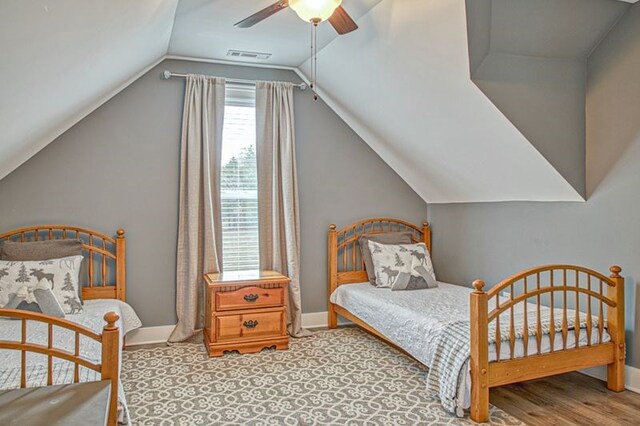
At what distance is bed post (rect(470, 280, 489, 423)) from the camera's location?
2.72 m

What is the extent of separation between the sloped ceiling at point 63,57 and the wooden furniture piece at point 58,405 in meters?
1.30

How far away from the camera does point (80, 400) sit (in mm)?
1757

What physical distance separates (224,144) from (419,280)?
220 cm

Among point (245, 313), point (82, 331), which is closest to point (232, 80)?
point (245, 313)

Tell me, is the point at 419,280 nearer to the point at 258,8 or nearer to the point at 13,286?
the point at 258,8

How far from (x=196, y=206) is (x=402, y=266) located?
1931 mm

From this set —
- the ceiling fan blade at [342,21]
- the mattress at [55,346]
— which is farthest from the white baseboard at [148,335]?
the ceiling fan blade at [342,21]

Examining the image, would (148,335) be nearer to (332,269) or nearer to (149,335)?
(149,335)

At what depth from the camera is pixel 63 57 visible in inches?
98.3

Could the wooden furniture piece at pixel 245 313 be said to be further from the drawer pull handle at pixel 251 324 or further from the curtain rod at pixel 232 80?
the curtain rod at pixel 232 80

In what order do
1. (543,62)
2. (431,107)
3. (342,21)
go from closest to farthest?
1. (342,21)
2. (543,62)
3. (431,107)

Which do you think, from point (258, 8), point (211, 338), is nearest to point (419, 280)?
point (211, 338)

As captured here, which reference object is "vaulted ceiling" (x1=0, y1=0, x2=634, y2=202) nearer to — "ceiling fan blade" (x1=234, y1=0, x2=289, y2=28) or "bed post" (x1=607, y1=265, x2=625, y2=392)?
"ceiling fan blade" (x1=234, y1=0, x2=289, y2=28)

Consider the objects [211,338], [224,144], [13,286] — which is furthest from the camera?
[224,144]
